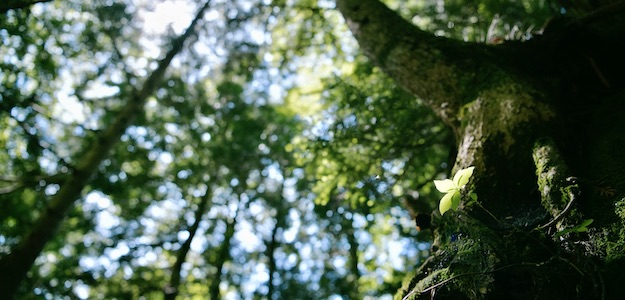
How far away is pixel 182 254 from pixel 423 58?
1027 centimetres

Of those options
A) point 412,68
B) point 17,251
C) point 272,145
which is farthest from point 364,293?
point 412,68

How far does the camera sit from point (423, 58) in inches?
138

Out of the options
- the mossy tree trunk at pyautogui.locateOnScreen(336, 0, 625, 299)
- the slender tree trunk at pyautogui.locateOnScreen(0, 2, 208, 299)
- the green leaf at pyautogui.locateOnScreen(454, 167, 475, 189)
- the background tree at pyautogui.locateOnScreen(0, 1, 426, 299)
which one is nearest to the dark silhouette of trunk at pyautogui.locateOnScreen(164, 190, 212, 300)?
the background tree at pyautogui.locateOnScreen(0, 1, 426, 299)

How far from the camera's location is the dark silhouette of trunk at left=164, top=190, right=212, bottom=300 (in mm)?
10738

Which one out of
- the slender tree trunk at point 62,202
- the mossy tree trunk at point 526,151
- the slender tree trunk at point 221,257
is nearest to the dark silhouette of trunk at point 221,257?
the slender tree trunk at point 221,257

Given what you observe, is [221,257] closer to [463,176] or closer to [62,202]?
[62,202]

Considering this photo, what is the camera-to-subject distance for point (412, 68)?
11.6 ft

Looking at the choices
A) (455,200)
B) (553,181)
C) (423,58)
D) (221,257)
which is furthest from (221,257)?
(455,200)

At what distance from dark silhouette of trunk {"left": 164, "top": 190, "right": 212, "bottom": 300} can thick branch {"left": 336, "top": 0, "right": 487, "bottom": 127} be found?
30.1 ft

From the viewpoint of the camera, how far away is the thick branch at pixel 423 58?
3264mm

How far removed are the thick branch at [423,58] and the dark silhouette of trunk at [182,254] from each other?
918cm

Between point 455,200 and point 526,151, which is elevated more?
point 455,200

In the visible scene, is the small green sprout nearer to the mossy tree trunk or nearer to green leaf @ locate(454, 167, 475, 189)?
green leaf @ locate(454, 167, 475, 189)

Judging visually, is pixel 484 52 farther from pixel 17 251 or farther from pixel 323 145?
pixel 17 251
